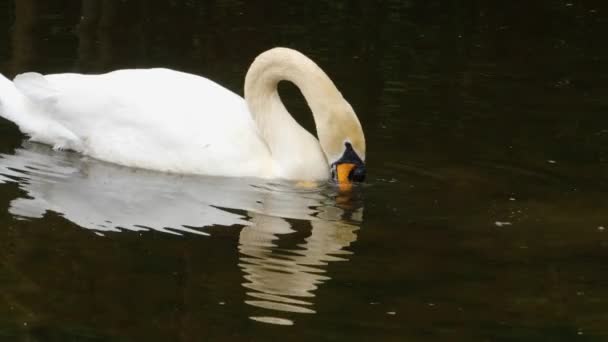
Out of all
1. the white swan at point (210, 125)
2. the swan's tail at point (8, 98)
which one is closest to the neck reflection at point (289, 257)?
the white swan at point (210, 125)

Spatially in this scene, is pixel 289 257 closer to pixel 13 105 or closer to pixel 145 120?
pixel 145 120

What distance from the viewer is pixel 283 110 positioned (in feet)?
30.1

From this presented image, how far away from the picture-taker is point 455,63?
1291cm

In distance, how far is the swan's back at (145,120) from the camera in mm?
8914

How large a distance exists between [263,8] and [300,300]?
960 cm

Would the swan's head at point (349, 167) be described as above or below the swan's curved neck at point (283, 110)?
below

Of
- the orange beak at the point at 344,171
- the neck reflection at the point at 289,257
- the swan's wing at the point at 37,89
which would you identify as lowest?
the neck reflection at the point at 289,257

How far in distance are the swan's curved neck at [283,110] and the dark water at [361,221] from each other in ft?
0.73

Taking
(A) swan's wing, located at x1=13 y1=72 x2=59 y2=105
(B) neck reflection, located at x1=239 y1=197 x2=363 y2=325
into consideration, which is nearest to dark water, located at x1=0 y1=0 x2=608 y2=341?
(B) neck reflection, located at x1=239 y1=197 x2=363 y2=325

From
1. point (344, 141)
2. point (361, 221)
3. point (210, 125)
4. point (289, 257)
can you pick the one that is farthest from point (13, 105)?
point (289, 257)

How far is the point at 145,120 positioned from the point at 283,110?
2.95ft

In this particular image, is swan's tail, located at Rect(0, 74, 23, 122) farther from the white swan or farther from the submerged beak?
the submerged beak

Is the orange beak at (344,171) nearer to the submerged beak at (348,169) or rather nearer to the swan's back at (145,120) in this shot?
the submerged beak at (348,169)

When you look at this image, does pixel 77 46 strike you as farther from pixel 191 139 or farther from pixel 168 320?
pixel 168 320
